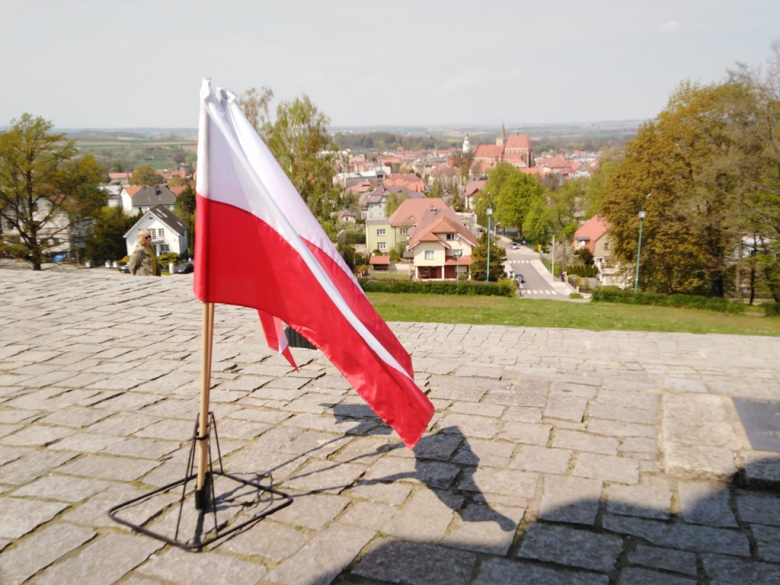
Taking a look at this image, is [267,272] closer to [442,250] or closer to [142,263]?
[142,263]

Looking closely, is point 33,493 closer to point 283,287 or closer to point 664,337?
point 283,287

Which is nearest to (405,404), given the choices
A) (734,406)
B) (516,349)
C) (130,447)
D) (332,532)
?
(332,532)

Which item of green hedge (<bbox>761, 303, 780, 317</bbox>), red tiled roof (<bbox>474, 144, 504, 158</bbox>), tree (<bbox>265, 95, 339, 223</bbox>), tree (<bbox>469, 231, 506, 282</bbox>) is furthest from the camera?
red tiled roof (<bbox>474, 144, 504, 158</bbox>)

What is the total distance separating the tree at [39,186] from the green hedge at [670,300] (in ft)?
80.9

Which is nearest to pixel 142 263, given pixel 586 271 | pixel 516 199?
pixel 586 271

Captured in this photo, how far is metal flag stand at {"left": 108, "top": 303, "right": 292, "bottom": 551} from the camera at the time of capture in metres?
3.39

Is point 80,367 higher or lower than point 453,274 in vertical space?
higher

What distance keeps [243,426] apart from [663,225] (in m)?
23.1

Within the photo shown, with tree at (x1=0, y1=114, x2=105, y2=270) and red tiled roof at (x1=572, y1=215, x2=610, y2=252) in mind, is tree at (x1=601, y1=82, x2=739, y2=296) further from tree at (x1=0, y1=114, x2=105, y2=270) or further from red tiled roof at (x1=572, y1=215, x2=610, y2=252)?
red tiled roof at (x1=572, y1=215, x2=610, y2=252)

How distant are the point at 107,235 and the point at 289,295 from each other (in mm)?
40258

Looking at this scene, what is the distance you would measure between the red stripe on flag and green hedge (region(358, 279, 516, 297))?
61.4 ft

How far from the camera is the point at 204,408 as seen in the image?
11.3 ft

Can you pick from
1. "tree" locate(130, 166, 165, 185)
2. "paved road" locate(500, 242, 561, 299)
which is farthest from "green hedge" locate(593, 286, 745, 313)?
"tree" locate(130, 166, 165, 185)

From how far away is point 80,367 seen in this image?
6.69 m
